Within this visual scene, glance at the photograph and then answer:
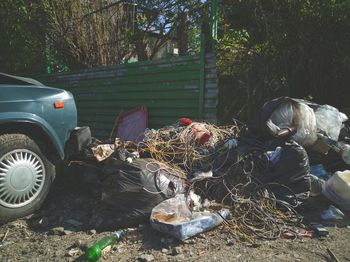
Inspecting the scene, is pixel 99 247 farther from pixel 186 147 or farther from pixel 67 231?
pixel 186 147

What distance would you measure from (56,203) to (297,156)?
2.61 m

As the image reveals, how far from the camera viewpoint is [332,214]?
3857mm

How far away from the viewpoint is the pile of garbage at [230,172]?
12.0 feet

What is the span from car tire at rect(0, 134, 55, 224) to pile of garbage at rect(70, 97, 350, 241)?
1.95ft

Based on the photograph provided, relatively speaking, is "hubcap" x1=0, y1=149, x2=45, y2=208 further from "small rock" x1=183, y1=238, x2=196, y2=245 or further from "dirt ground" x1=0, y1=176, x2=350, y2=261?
"small rock" x1=183, y1=238, x2=196, y2=245

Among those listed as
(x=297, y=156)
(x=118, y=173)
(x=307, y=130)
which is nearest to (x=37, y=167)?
(x=118, y=173)

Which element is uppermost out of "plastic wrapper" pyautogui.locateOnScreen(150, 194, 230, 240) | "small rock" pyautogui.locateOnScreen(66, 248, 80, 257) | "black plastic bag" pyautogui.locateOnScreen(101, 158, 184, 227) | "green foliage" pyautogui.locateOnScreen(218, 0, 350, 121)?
"green foliage" pyautogui.locateOnScreen(218, 0, 350, 121)

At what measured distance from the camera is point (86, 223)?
12.7ft

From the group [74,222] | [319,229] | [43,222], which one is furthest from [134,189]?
[319,229]

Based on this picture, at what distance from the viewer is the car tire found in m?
3.77

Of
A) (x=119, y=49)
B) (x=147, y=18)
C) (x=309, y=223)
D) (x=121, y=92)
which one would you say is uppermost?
(x=147, y=18)

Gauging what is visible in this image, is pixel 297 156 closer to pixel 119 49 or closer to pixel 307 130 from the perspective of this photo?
pixel 307 130

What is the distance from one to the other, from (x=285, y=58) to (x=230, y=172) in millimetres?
2421

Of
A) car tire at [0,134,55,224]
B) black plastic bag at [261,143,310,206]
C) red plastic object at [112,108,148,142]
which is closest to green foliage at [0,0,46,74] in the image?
red plastic object at [112,108,148,142]
